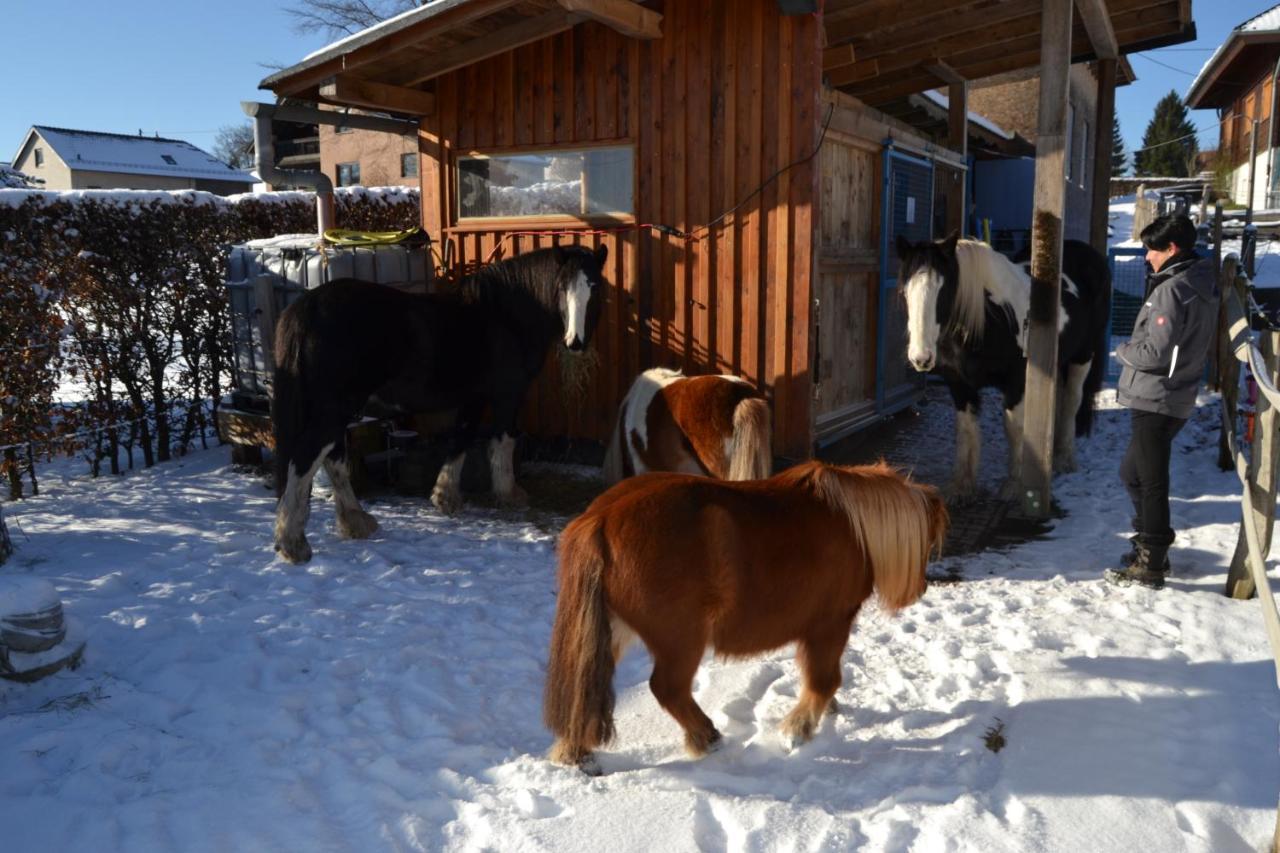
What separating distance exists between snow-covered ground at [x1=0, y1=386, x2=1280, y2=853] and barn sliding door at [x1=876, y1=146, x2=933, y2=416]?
2.85 meters

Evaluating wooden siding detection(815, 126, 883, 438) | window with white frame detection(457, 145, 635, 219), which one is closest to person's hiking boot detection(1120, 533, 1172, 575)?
wooden siding detection(815, 126, 883, 438)

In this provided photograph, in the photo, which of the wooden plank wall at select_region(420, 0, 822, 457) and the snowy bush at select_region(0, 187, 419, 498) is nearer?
the wooden plank wall at select_region(420, 0, 822, 457)

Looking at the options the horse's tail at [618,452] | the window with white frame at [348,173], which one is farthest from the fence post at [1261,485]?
the window with white frame at [348,173]

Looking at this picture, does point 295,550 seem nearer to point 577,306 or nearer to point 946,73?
point 577,306

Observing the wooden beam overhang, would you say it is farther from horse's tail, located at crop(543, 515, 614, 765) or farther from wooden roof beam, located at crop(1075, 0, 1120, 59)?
horse's tail, located at crop(543, 515, 614, 765)

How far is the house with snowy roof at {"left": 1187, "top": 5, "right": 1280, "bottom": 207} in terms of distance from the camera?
18.2 meters

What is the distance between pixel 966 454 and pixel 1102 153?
376 cm

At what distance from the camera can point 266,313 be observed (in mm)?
6578

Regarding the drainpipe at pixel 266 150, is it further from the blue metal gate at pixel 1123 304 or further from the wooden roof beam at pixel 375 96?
the blue metal gate at pixel 1123 304

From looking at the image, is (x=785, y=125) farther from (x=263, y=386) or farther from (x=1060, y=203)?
(x=263, y=386)

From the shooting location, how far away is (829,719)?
3.25 metres

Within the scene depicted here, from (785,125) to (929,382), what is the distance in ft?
17.7

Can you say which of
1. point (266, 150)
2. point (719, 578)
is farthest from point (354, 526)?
point (719, 578)

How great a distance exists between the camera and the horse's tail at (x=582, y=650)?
107 inches
